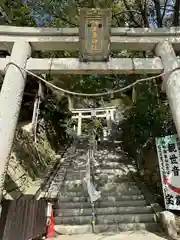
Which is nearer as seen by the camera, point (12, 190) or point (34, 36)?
point (34, 36)

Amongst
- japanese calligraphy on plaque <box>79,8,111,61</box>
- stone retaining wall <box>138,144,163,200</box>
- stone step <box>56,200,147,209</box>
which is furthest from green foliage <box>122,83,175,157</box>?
japanese calligraphy on plaque <box>79,8,111,61</box>

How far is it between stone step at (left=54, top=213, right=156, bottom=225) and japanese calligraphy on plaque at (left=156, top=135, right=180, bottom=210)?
0.64 metres

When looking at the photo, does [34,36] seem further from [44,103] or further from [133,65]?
[44,103]

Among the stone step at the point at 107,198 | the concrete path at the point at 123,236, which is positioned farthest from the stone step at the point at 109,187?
the concrete path at the point at 123,236

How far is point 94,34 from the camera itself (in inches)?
202

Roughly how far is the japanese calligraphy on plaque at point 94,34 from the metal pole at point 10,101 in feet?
4.49

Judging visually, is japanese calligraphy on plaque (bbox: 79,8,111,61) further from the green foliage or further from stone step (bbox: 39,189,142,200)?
stone step (bbox: 39,189,142,200)

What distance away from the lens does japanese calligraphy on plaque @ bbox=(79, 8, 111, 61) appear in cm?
504

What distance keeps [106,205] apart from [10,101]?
414 cm

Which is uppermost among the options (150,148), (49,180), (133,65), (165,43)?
(165,43)

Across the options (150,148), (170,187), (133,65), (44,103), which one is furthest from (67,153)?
(133,65)

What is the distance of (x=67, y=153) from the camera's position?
12438 millimetres

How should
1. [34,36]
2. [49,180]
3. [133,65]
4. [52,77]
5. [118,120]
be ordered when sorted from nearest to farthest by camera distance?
[133,65] < [34,36] < [49,180] < [52,77] < [118,120]

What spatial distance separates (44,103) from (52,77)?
95.0 inches
